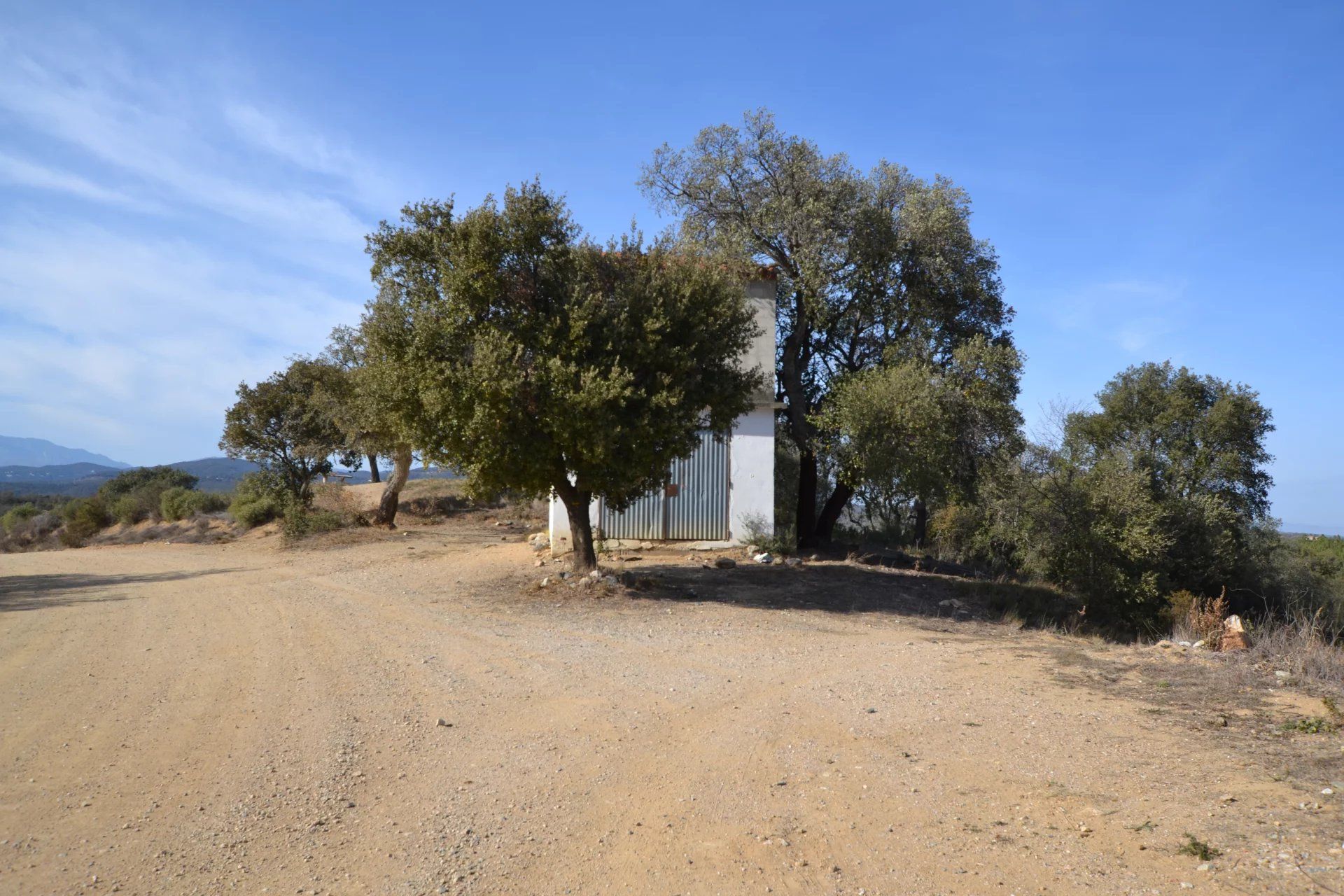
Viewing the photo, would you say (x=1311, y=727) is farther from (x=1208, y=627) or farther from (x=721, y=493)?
(x=721, y=493)

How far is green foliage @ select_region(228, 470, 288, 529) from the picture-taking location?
2498 cm

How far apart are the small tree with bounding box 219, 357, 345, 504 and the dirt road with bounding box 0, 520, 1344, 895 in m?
15.6

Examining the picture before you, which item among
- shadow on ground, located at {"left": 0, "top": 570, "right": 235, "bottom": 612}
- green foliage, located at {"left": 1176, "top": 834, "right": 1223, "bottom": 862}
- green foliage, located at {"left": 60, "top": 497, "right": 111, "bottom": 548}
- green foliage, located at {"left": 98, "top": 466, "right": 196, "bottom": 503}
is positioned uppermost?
green foliage, located at {"left": 98, "top": 466, "right": 196, "bottom": 503}

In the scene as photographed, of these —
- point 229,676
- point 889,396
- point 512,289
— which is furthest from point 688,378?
point 229,676

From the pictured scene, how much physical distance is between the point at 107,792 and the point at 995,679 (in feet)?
24.9

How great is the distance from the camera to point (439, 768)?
626cm

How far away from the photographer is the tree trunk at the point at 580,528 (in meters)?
14.6

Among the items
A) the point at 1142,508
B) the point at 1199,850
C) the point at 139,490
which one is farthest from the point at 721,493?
the point at 139,490

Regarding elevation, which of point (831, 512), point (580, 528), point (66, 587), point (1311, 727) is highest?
point (831, 512)

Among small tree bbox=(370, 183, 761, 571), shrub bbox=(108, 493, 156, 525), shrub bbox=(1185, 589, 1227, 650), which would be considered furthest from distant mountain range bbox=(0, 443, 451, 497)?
shrub bbox=(1185, 589, 1227, 650)

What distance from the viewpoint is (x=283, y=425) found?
1061 inches

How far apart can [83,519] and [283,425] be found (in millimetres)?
7891

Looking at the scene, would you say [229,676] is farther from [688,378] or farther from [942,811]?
[688,378]

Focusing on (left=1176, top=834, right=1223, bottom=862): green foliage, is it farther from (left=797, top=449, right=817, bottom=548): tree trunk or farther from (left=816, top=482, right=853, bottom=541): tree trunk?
(left=816, top=482, right=853, bottom=541): tree trunk
